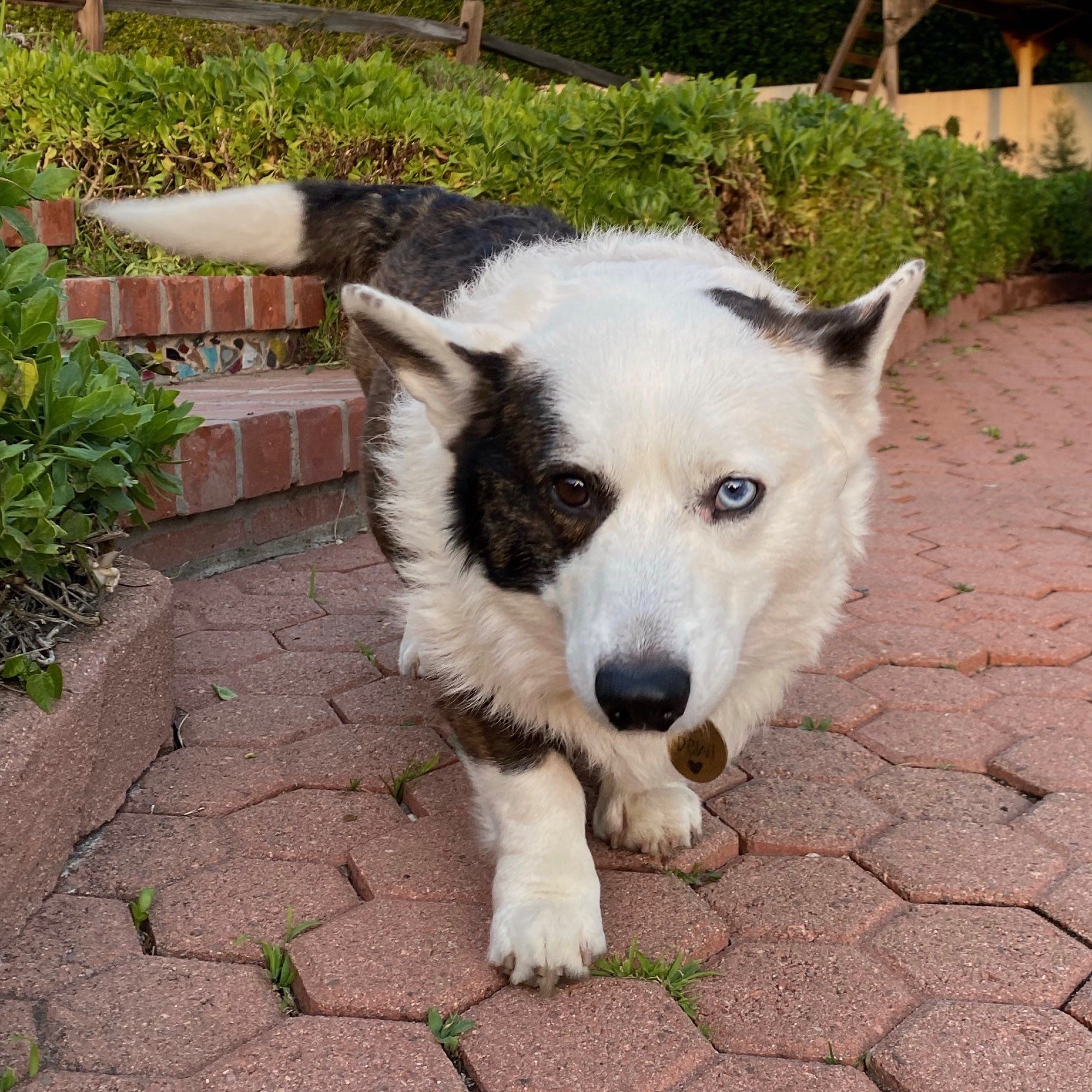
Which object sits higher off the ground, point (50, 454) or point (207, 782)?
point (50, 454)

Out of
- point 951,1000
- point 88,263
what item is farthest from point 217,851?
point 88,263

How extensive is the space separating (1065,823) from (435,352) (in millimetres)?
1656

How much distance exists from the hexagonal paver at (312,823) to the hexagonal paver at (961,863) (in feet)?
3.31

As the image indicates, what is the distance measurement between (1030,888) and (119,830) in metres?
1.82

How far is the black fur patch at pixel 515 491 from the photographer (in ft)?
6.23

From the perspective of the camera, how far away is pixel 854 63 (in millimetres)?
14758

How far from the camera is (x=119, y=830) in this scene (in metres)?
2.39

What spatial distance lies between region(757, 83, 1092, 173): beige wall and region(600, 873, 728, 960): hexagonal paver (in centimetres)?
1415

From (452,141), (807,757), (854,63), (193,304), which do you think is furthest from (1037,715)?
(854,63)

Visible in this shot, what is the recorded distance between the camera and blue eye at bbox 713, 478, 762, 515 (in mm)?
1872

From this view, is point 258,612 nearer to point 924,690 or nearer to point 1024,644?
point 924,690

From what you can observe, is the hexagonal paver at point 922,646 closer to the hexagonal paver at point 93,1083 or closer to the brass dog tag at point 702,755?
the brass dog tag at point 702,755

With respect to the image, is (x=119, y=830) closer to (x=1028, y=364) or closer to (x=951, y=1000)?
(x=951, y=1000)

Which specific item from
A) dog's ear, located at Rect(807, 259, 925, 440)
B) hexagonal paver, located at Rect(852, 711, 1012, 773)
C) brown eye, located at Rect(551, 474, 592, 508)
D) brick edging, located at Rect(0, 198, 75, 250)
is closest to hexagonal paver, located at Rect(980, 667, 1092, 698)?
hexagonal paver, located at Rect(852, 711, 1012, 773)
